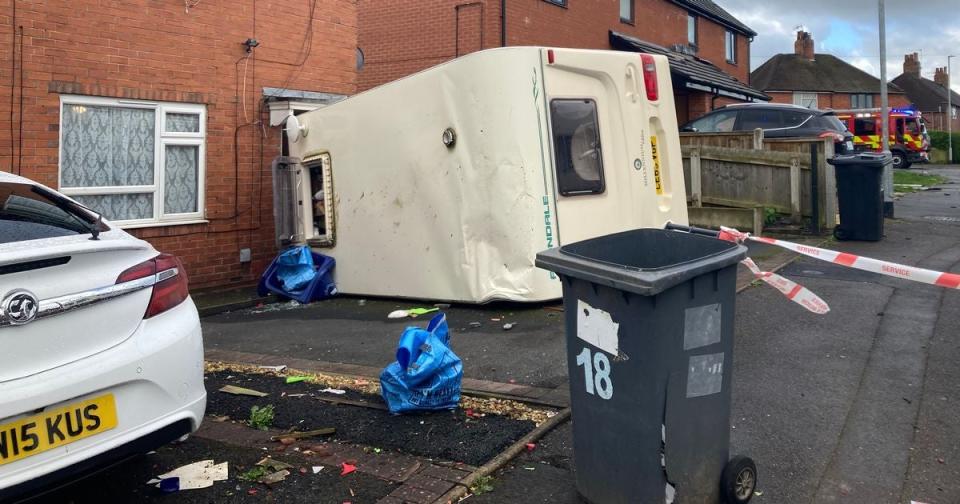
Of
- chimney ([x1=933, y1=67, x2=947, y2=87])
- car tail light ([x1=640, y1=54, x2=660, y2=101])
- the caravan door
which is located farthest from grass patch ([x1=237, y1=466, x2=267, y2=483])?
chimney ([x1=933, y1=67, x2=947, y2=87])

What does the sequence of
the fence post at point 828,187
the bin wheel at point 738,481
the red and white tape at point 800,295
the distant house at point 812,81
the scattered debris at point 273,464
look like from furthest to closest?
1. the distant house at point 812,81
2. the fence post at point 828,187
3. the red and white tape at point 800,295
4. the scattered debris at point 273,464
5. the bin wheel at point 738,481

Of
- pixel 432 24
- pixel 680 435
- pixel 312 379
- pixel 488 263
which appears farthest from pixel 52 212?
pixel 432 24

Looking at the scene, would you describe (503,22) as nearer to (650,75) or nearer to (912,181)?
(650,75)

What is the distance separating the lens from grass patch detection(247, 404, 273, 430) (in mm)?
4547

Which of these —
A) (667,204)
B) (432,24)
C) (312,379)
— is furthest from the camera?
(432,24)

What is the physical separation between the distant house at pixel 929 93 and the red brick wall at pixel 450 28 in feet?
164

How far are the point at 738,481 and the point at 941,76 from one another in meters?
72.3

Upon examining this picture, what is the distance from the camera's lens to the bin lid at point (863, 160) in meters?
9.97

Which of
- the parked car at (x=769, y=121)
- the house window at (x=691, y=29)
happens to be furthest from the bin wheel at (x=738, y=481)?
the house window at (x=691, y=29)

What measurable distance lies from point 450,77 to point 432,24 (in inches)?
322

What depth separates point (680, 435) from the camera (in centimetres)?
306

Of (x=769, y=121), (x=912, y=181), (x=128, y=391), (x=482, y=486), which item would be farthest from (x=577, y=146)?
(x=912, y=181)

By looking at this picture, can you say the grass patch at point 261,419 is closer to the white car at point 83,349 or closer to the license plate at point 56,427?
the white car at point 83,349

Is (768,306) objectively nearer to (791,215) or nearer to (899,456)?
(899,456)
